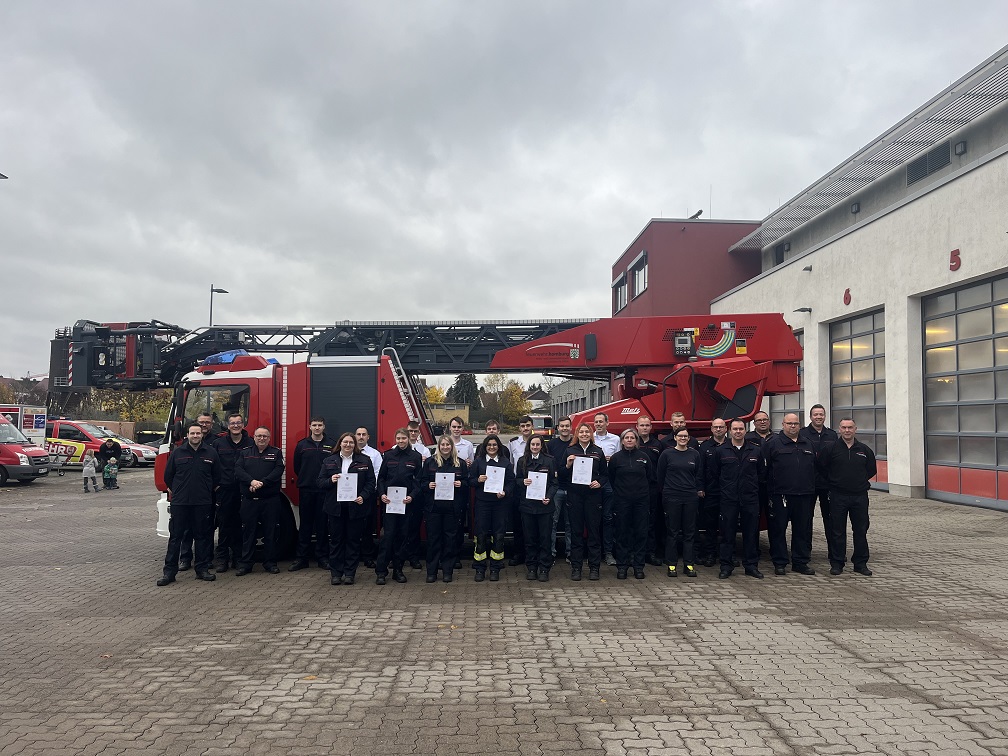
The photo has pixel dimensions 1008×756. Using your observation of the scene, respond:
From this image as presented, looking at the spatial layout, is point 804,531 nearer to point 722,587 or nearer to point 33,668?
point 722,587

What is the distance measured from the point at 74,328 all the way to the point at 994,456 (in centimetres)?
2631

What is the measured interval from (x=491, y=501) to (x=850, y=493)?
4054mm

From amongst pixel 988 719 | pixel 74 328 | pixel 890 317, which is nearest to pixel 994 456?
pixel 890 317

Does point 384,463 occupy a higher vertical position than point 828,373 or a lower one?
lower

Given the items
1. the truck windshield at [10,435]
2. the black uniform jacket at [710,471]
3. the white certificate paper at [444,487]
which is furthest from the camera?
the truck windshield at [10,435]

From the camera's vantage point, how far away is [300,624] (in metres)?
6.17

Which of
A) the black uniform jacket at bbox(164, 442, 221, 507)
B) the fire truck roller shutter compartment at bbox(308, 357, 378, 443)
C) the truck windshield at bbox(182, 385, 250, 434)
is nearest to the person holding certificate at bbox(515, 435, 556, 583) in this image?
the fire truck roller shutter compartment at bbox(308, 357, 378, 443)

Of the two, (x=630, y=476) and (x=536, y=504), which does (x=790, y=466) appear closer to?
(x=630, y=476)

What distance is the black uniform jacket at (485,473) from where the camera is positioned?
7.76 metres

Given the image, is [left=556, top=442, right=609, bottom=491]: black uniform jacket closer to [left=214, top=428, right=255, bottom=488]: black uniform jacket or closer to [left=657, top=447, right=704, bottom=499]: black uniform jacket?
[left=657, top=447, right=704, bottom=499]: black uniform jacket

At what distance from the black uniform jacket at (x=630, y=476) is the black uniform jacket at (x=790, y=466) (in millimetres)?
1511

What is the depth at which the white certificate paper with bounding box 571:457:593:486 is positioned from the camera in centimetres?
776

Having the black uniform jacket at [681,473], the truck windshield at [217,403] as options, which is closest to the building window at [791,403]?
the black uniform jacket at [681,473]

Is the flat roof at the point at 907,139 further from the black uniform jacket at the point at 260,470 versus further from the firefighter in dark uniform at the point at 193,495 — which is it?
the firefighter in dark uniform at the point at 193,495
